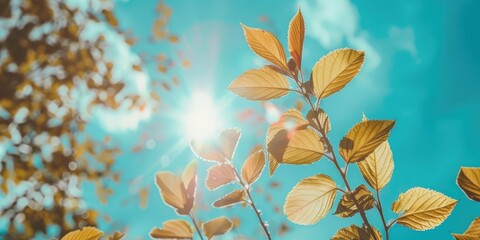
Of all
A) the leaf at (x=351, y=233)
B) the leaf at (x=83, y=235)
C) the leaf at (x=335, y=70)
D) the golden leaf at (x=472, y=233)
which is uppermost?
the leaf at (x=335, y=70)

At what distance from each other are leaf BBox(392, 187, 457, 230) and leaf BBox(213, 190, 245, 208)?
295mm

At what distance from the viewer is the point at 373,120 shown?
1.93 ft

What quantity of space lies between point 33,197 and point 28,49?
7.78ft

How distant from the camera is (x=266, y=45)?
27.5 inches

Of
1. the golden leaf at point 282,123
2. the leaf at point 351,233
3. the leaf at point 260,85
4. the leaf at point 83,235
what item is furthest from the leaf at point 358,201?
the leaf at point 83,235

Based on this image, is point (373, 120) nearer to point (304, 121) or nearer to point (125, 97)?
point (304, 121)

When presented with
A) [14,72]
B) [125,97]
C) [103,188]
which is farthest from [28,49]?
[103,188]

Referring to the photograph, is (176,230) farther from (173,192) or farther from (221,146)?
(221,146)

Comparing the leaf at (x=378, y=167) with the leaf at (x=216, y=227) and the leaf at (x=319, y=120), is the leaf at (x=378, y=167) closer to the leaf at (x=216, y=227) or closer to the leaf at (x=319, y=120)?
the leaf at (x=319, y=120)

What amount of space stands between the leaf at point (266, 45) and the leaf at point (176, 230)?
1.25 ft

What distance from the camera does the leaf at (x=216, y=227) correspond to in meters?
0.78

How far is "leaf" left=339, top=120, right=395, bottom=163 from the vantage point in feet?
1.91

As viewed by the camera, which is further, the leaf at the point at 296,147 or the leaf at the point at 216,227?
the leaf at the point at 216,227

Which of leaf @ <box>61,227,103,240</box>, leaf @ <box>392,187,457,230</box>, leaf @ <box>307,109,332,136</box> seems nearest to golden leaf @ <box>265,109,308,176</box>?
leaf @ <box>307,109,332,136</box>
